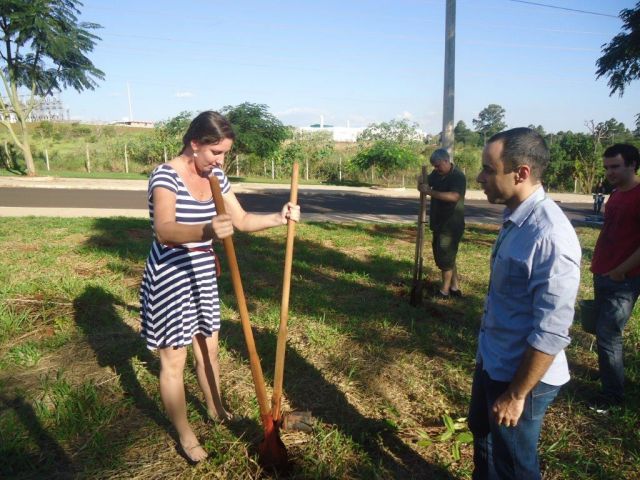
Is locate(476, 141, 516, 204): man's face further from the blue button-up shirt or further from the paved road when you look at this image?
the paved road

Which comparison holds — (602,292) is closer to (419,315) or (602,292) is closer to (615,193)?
(615,193)

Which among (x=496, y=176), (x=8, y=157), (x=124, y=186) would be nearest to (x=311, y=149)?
(x=124, y=186)

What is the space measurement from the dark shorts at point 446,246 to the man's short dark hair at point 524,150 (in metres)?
3.36

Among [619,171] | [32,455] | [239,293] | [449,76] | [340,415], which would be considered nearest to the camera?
[239,293]

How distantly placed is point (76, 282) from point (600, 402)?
5.08 m

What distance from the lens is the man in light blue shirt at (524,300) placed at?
4.92 feet

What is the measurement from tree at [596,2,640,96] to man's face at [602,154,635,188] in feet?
29.5

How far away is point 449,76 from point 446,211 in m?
4.83

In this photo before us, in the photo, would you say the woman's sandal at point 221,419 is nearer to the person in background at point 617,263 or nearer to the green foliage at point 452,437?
the green foliage at point 452,437

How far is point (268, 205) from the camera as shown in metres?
13.9

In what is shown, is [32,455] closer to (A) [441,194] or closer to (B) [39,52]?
(A) [441,194]

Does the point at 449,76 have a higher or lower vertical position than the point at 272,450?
higher

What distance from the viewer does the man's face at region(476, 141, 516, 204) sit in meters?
1.68

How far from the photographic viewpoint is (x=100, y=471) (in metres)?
2.41
